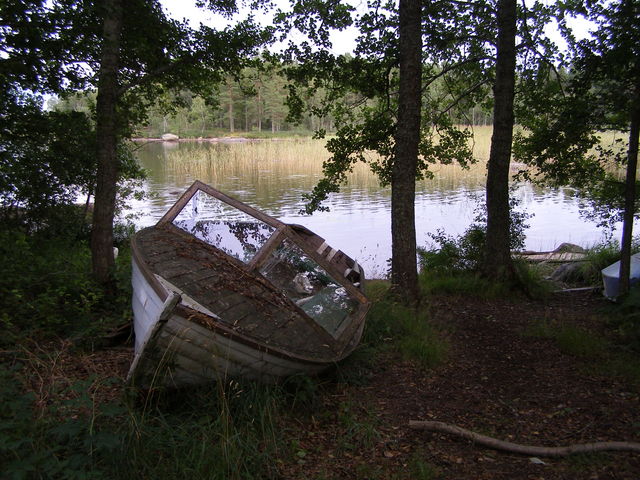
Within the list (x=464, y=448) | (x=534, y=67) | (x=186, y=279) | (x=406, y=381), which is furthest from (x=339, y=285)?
(x=534, y=67)

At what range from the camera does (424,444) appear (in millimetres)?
3771

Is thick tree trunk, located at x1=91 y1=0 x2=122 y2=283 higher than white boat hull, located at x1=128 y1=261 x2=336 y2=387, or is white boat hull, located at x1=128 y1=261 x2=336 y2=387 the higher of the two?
thick tree trunk, located at x1=91 y1=0 x2=122 y2=283

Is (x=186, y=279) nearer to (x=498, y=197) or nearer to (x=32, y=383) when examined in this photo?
(x=32, y=383)

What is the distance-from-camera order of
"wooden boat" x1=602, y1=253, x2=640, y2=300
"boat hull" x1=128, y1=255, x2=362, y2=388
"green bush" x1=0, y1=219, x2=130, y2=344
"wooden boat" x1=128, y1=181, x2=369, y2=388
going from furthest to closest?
1. "wooden boat" x1=602, y1=253, x2=640, y2=300
2. "green bush" x1=0, y1=219, x2=130, y2=344
3. "wooden boat" x1=128, y1=181, x2=369, y2=388
4. "boat hull" x1=128, y1=255, x2=362, y2=388

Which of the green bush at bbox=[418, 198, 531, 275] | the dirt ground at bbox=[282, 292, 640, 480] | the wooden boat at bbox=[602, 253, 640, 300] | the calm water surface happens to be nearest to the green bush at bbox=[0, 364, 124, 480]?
the dirt ground at bbox=[282, 292, 640, 480]

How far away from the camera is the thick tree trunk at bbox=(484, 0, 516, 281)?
25.8 ft

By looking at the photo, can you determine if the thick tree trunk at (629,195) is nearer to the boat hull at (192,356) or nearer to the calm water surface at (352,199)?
the calm water surface at (352,199)

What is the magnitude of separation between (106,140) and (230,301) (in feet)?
10.4

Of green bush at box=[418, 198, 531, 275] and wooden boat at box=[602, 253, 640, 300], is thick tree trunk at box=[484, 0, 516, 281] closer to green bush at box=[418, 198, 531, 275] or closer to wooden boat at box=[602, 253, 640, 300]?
green bush at box=[418, 198, 531, 275]

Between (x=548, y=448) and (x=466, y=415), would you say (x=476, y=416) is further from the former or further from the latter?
(x=548, y=448)

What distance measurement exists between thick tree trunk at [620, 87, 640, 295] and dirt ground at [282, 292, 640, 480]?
243 centimetres

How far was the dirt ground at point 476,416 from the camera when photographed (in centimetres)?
342

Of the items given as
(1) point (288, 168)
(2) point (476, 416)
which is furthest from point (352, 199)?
(2) point (476, 416)

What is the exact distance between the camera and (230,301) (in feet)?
14.2
